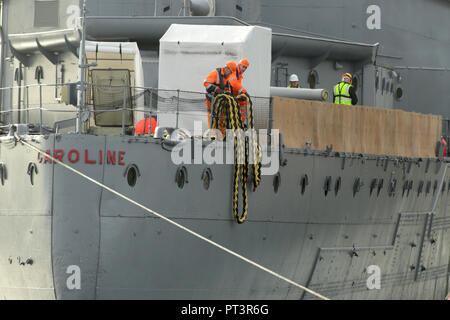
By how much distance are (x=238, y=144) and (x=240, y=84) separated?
1.26 m

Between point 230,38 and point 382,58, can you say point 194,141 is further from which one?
point 382,58

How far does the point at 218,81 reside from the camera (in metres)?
16.7

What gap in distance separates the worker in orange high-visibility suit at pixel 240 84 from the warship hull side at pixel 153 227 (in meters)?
1.12

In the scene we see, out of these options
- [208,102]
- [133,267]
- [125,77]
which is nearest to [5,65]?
[125,77]

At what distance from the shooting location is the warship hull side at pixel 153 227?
1492 centimetres

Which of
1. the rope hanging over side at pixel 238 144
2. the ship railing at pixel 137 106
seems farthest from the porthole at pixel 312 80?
the rope hanging over side at pixel 238 144

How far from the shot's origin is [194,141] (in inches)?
616

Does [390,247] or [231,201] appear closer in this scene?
[231,201]

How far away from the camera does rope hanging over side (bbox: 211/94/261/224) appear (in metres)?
16.0

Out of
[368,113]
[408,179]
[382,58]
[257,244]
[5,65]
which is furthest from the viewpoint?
[382,58]

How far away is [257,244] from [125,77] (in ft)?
13.0

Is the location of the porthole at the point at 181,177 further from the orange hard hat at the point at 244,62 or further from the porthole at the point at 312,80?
the porthole at the point at 312,80

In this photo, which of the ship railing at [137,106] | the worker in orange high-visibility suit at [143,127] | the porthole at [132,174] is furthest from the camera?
the worker in orange high-visibility suit at [143,127]
